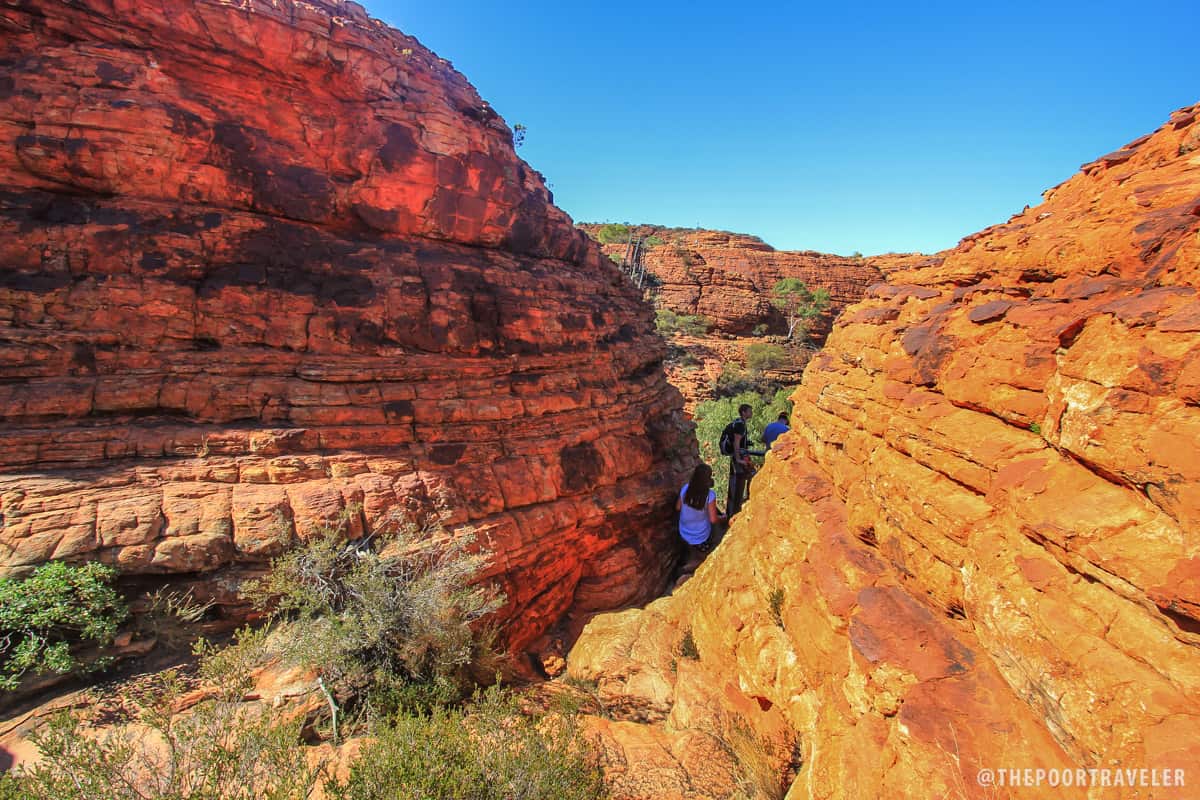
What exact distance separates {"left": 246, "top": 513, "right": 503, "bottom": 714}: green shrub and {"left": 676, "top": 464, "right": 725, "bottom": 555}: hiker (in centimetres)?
413

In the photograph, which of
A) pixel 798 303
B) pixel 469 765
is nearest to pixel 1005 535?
pixel 469 765

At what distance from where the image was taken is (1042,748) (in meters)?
2.56

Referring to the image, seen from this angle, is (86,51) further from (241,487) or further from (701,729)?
(701,729)

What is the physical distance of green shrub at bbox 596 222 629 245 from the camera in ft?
162

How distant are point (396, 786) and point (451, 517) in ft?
13.2

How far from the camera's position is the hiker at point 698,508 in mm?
8891

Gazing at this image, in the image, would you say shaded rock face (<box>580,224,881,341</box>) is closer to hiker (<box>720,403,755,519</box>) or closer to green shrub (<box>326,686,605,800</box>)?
hiker (<box>720,403,755,519</box>)

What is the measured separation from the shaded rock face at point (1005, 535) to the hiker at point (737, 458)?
4.45 m

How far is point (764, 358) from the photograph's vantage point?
28906 mm

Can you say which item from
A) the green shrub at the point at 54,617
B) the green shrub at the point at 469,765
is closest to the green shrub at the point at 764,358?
the green shrub at the point at 469,765

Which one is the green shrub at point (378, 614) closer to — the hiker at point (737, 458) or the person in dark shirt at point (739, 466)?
the hiker at point (737, 458)

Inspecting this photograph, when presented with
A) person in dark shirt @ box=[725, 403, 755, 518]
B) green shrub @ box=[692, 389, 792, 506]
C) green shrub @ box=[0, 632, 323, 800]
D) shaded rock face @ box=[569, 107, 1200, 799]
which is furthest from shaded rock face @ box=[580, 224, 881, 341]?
green shrub @ box=[0, 632, 323, 800]

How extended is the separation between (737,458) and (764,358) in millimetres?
20176

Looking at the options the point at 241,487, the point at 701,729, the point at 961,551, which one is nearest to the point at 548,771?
the point at 701,729
